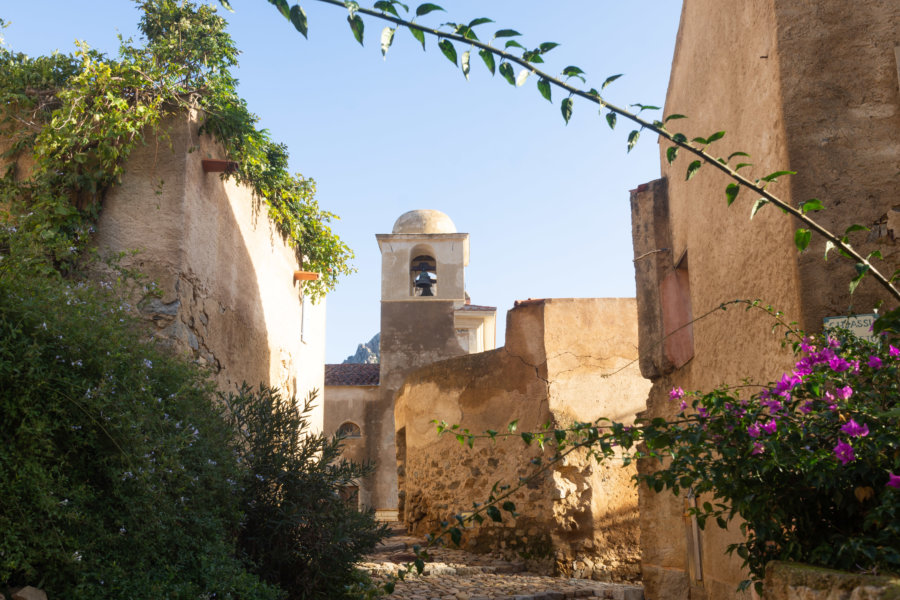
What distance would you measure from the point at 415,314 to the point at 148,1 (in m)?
15.7

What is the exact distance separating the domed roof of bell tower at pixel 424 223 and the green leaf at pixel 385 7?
2294cm

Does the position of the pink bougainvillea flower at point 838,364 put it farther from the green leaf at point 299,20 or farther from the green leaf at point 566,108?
the green leaf at point 299,20

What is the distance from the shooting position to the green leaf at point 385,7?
2243 mm

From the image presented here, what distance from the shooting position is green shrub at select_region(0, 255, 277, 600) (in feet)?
11.7

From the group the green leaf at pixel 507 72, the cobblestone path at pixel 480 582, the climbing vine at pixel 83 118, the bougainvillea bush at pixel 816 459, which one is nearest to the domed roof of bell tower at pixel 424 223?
the cobblestone path at pixel 480 582

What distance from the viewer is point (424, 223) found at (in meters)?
25.3

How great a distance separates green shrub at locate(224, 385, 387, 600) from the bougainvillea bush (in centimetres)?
318

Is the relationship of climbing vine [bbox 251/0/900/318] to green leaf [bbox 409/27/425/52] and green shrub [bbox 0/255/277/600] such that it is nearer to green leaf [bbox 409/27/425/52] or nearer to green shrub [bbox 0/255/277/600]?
green leaf [bbox 409/27/425/52]

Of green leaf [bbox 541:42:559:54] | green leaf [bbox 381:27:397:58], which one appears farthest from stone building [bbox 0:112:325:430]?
green leaf [bbox 541:42:559:54]

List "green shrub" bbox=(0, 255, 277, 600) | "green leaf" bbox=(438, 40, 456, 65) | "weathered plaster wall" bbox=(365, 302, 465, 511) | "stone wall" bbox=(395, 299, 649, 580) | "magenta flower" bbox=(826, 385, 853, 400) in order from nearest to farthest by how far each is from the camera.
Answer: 1. "green leaf" bbox=(438, 40, 456, 65)
2. "magenta flower" bbox=(826, 385, 853, 400)
3. "green shrub" bbox=(0, 255, 277, 600)
4. "stone wall" bbox=(395, 299, 649, 580)
5. "weathered plaster wall" bbox=(365, 302, 465, 511)

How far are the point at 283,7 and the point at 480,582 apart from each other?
7374mm

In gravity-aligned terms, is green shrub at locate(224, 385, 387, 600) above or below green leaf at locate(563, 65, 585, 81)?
below

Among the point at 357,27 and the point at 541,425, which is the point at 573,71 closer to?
the point at 357,27

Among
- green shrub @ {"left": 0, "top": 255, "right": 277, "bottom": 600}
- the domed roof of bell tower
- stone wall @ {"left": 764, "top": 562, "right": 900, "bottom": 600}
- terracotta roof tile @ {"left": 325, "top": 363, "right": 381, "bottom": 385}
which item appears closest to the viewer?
stone wall @ {"left": 764, "top": 562, "right": 900, "bottom": 600}
